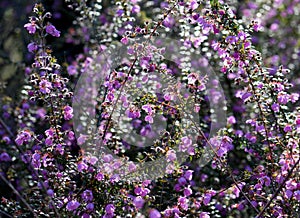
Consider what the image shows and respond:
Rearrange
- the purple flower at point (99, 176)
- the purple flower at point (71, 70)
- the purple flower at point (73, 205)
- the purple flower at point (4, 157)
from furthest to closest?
1. the purple flower at point (71, 70)
2. the purple flower at point (4, 157)
3. the purple flower at point (99, 176)
4. the purple flower at point (73, 205)

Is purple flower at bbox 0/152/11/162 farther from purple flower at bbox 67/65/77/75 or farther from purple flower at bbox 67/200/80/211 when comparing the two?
purple flower at bbox 67/200/80/211

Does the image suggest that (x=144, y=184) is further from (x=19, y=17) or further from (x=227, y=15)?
(x=19, y=17)

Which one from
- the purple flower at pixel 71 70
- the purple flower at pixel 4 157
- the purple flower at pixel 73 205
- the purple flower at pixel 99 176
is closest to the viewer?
the purple flower at pixel 73 205

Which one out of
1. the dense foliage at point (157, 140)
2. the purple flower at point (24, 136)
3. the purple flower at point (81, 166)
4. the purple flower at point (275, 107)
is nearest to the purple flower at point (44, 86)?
the dense foliage at point (157, 140)

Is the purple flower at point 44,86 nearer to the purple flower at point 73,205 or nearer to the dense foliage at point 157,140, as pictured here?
the dense foliage at point 157,140

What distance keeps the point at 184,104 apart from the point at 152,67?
23 cm

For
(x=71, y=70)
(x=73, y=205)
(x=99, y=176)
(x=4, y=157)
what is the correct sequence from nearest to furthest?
(x=73, y=205) → (x=99, y=176) → (x=4, y=157) → (x=71, y=70)

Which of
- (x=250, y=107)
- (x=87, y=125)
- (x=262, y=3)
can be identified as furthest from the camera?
(x=262, y=3)

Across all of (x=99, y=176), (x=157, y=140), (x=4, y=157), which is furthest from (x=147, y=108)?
(x=4, y=157)

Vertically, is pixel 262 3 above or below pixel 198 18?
above

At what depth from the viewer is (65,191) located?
242 cm

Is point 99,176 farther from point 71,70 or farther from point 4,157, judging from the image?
point 71,70

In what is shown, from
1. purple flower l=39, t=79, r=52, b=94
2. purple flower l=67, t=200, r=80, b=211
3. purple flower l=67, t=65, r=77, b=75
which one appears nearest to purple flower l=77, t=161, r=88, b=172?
purple flower l=67, t=200, r=80, b=211

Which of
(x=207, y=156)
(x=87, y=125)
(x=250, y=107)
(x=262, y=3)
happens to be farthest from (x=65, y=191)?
(x=262, y=3)
